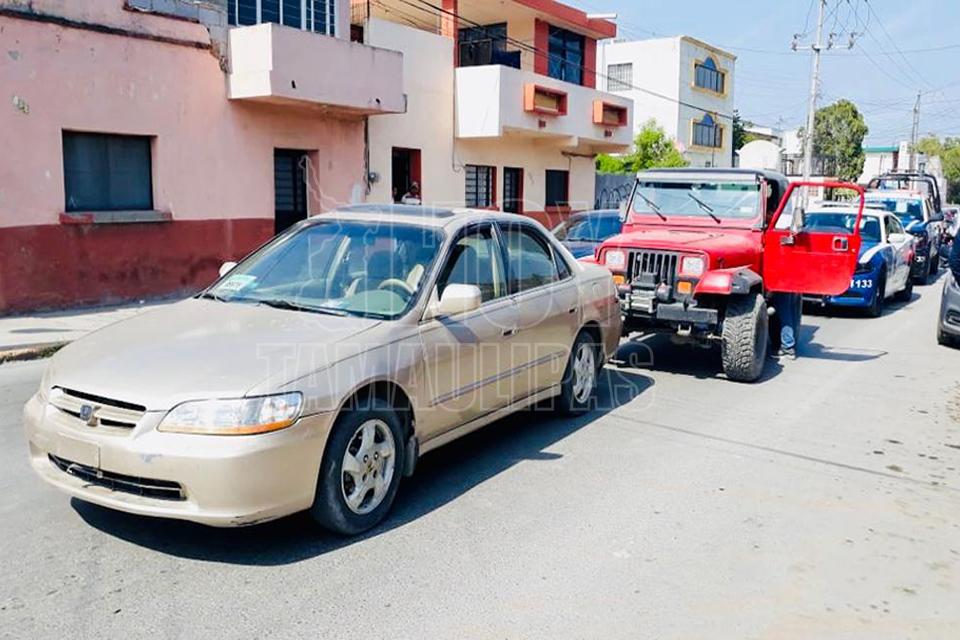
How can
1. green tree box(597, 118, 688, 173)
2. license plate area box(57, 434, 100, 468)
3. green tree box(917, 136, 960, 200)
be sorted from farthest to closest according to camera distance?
green tree box(917, 136, 960, 200), green tree box(597, 118, 688, 173), license plate area box(57, 434, 100, 468)

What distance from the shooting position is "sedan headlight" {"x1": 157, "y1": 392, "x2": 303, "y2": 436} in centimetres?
388

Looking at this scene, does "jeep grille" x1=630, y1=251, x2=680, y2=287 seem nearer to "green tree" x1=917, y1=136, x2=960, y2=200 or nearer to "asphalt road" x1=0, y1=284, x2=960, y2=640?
"asphalt road" x1=0, y1=284, x2=960, y2=640

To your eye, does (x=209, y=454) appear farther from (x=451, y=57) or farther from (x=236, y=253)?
(x=451, y=57)

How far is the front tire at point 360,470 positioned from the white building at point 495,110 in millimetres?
13274

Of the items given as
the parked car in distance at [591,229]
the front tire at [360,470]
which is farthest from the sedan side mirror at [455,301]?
the parked car in distance at [591,229]

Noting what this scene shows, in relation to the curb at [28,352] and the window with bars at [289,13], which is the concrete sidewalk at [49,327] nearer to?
the curb at [28,352]

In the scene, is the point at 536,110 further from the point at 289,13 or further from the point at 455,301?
the point at 455,301

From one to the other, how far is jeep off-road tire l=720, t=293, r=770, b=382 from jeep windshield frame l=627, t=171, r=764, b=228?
4.39ft

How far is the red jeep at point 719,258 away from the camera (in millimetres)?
8359

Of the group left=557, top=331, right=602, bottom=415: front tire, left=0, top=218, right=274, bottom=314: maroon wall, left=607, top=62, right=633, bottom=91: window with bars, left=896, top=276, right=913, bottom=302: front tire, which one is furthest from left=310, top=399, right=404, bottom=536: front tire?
left=607, top=62, right=633, bottom=91: window with bars

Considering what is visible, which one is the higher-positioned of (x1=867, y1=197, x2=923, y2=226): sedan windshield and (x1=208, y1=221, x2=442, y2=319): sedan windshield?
(x1=867, y1=197, x2=923, y2=226): sedan windshield

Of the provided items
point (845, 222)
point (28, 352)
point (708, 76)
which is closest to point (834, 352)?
point (845, 222)

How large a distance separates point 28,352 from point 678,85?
1384 inches

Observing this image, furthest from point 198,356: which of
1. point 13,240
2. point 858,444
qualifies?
point 13,240
